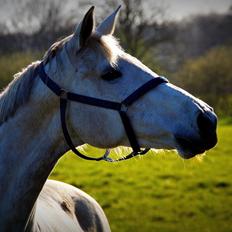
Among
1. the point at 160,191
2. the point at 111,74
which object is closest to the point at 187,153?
the point at 111,74

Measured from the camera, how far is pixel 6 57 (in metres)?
22.8

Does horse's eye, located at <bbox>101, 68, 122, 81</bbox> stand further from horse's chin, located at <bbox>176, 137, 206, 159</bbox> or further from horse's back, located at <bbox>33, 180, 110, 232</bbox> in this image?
horse's back, located at <bbox>33, 180, 110, 232</bbox>

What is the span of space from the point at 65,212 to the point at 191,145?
157 centimetres

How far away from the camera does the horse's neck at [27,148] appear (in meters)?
2.55

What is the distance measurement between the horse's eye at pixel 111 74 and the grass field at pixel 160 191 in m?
4.80

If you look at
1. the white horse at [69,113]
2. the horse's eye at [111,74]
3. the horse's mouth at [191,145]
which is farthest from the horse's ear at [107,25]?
the horse's mouth at [191,145]

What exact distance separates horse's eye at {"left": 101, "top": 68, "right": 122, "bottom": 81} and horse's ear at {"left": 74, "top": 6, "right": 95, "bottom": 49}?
214 mm

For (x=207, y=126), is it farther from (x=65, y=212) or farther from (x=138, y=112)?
(x=65, y=212)

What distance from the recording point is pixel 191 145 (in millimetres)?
2260

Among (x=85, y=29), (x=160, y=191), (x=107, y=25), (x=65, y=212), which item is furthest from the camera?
(x=160, y=191)

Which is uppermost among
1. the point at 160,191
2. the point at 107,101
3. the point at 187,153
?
the point at 107,101

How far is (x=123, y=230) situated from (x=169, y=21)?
23818 millimetres

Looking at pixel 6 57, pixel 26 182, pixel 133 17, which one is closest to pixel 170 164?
pixel 26 182

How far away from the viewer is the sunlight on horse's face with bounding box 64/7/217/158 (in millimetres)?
2250
